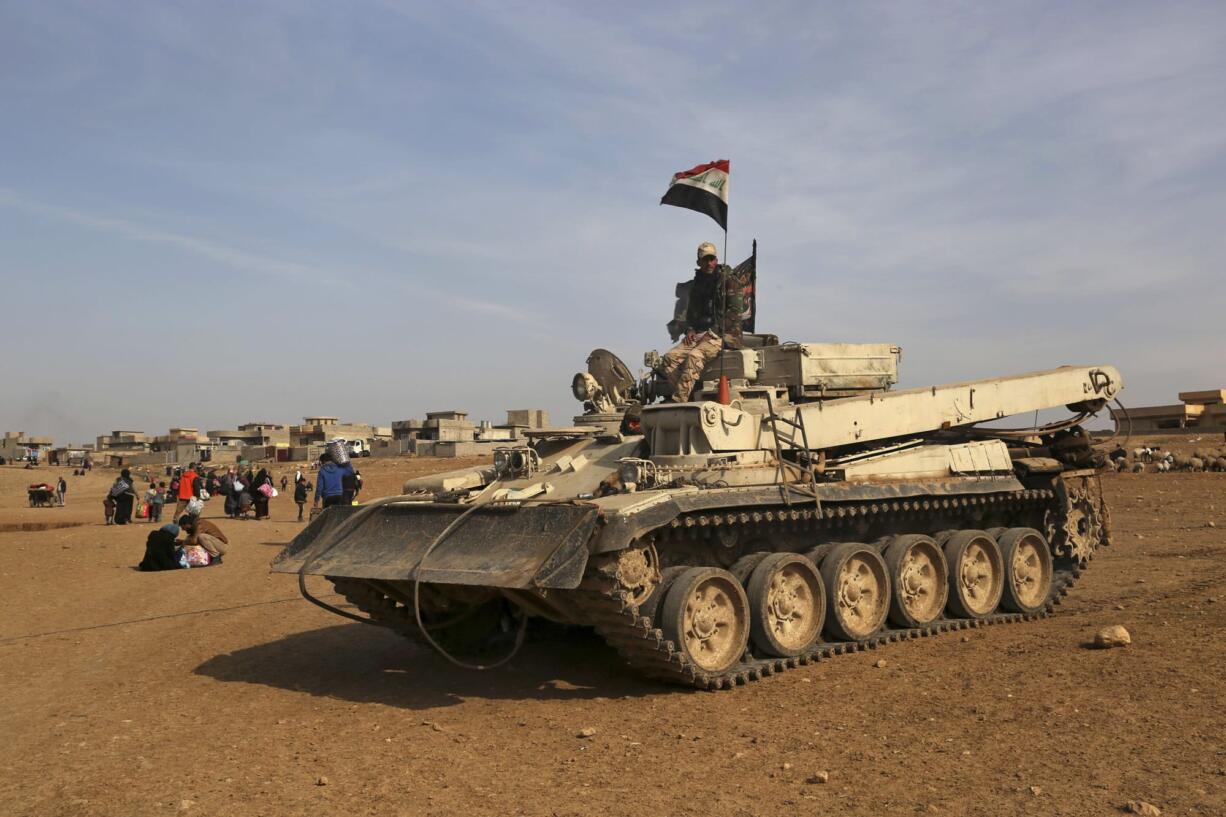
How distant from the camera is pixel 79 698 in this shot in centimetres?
838

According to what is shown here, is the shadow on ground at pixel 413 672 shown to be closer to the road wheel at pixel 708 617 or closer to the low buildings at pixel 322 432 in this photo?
the road wheel at pixel 708 617

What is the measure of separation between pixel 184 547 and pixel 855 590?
1212 centimetres

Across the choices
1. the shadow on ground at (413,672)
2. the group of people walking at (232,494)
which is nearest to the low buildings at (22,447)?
the group of people walking at (232,494)

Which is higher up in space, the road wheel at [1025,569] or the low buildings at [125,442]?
the low buildings at [125,442]

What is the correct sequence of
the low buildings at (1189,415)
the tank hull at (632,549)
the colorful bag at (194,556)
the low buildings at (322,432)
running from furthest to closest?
the low buildings at (322,432)
the low buildings at (1189,415)
the colorful bag at (194,556)
the tank hull at (632,549)

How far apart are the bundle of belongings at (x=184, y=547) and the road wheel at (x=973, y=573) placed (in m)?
12.2

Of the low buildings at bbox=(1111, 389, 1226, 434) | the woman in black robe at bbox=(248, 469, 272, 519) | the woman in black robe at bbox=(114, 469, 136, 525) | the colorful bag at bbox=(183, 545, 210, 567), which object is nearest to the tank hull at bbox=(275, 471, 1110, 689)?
the colorful bag at bbox=(183, 545, 210, 567)

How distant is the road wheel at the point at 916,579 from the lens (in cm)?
1013

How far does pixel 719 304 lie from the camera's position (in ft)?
35.9

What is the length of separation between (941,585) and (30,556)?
1606 cm

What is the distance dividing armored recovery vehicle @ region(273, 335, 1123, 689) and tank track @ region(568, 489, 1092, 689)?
0.02 meters

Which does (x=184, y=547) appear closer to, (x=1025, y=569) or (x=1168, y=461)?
(x=1025, y=569)

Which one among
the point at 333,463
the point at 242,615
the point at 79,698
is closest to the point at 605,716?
the point at 79,698

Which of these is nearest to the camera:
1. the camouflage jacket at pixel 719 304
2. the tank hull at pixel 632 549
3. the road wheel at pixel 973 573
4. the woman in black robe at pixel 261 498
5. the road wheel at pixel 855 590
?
the tank hull at pixel 632 549
